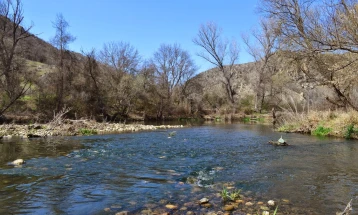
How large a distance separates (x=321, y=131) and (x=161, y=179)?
14008mm

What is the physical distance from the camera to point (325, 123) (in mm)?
18047

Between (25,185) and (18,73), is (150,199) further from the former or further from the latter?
(18,73)

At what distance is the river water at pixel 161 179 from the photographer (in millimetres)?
5051

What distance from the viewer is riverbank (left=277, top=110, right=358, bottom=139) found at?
15.8 meters

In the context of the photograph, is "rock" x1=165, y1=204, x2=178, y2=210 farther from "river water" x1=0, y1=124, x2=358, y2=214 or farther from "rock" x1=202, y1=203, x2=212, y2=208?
"rock" x1=202, y1=203, x2=212, y2=208

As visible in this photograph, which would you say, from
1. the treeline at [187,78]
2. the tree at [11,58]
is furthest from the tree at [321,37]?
the tree at [11,58]

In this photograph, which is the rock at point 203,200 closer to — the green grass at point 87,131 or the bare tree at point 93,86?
the green grass at point 87,131

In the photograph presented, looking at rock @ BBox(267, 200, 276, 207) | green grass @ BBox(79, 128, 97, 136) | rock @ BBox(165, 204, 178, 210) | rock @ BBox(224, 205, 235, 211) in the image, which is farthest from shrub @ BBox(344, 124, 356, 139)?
green grass @ BBox(79, 128, 97, 136)

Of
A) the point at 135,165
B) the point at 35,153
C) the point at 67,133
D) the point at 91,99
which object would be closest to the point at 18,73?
the point at 91,99

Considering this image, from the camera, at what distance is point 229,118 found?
41.2m

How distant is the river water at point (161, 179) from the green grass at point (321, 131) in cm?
670

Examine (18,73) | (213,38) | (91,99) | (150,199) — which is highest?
(213,38)

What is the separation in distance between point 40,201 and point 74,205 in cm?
69

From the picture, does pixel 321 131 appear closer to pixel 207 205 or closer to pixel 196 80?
pixel 207 205
